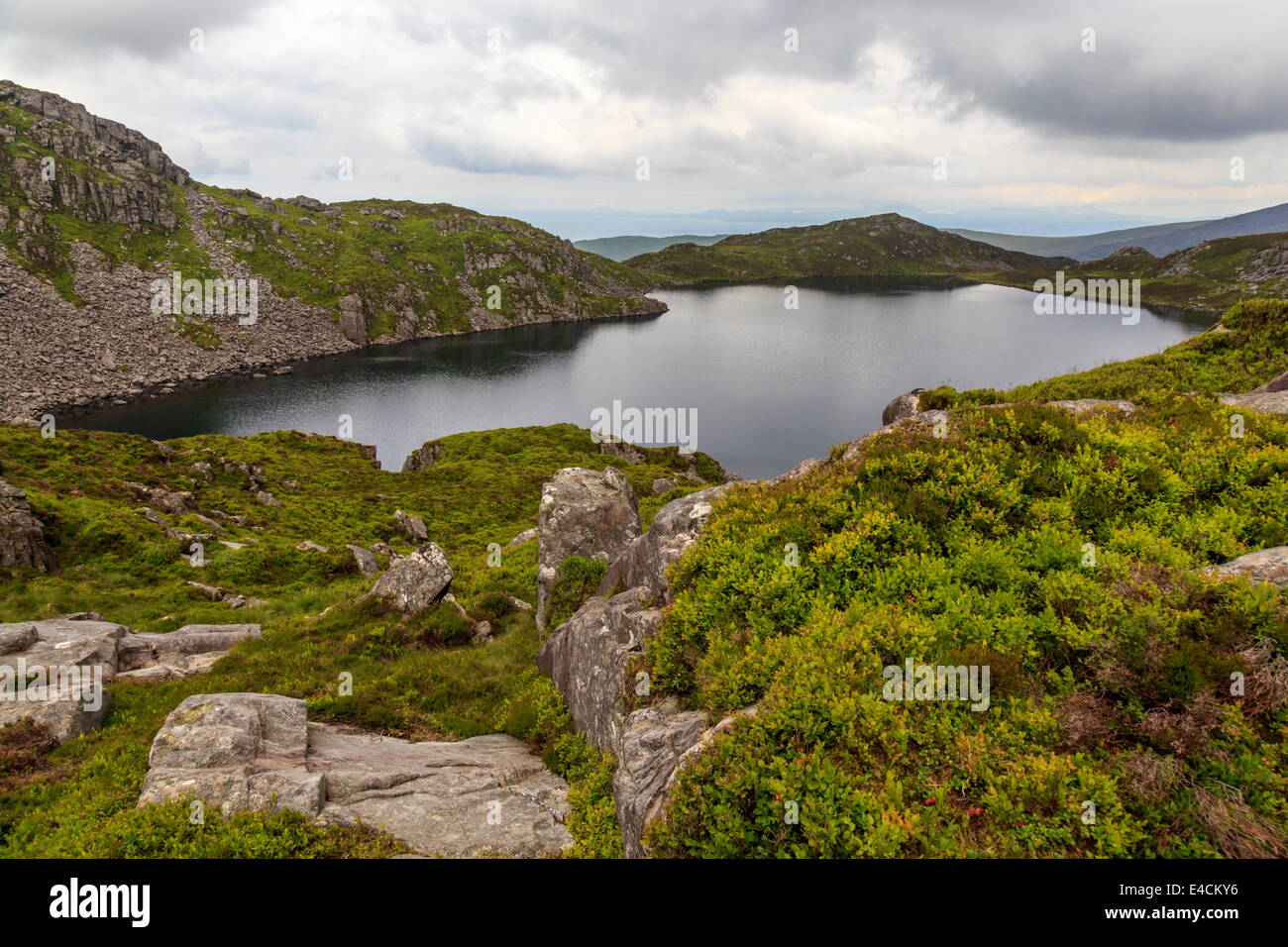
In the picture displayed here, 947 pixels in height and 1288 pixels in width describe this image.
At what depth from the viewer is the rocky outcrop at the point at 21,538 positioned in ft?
89.5

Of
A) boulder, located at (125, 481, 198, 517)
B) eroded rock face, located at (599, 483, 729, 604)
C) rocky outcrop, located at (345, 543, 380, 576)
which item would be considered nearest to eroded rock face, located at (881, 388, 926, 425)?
eroded rock face, located at (599, 483, 729, 604)

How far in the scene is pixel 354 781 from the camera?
415 inches

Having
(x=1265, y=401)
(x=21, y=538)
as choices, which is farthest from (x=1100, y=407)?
(x=21, y=538)

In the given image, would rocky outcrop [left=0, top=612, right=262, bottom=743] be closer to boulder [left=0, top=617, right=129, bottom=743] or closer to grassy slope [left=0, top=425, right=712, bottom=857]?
boulder [left=0, top=617, right=129, bottom=743]

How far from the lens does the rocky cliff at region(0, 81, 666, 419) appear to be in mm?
114125

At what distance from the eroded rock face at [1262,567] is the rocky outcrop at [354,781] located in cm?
1080

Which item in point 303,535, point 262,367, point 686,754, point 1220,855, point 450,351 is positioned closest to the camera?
point 1220,855

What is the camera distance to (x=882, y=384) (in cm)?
11062

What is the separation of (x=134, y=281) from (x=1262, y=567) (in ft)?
656

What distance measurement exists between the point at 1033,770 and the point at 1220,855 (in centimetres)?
147

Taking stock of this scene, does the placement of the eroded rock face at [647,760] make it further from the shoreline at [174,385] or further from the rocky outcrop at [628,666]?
the shoreline at [174,385]
